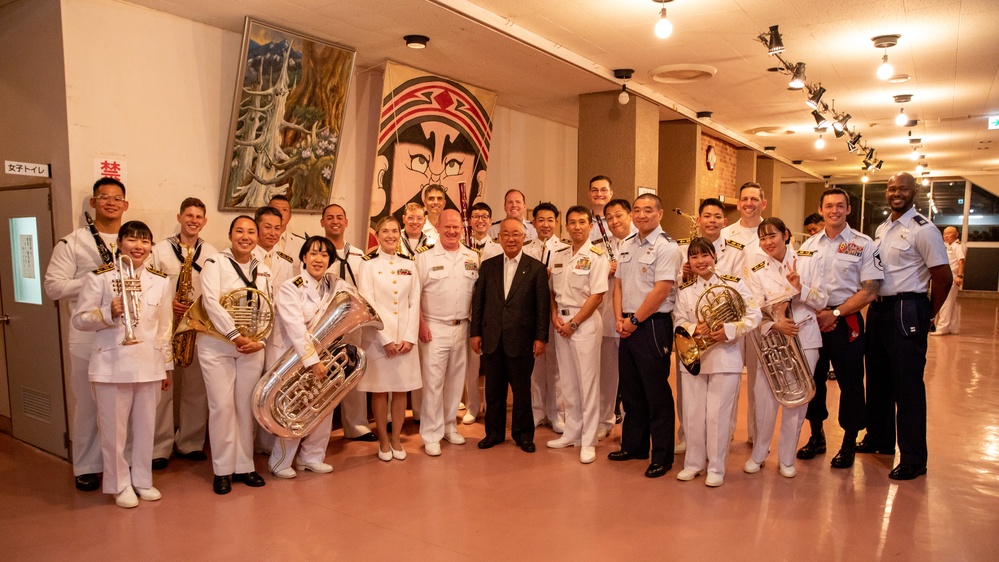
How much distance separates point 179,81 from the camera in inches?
213

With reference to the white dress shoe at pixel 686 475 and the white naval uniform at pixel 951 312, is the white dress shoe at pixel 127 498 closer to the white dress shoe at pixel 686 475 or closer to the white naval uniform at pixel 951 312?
the white dress shoe at pixel 686 475

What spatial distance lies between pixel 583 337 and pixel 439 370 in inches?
42.7

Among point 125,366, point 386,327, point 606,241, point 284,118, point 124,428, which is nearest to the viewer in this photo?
point 125,366

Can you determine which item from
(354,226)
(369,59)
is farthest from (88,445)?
(369,59)

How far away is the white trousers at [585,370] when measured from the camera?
4.79 metres

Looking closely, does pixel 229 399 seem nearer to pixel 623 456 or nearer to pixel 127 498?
pixel 127 498

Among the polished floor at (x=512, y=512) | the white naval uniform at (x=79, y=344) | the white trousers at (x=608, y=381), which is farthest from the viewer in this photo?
the white trousers at (x=608, y=381)

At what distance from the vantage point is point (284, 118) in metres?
5.87

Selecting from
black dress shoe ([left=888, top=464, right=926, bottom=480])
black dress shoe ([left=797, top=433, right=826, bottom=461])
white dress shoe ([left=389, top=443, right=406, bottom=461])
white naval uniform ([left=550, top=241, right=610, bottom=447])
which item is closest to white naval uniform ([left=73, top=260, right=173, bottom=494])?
white dress shoe ([left=389, top=443, right=406, bottom=461])

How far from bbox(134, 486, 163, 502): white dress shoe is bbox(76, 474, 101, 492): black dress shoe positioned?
1.36 feet

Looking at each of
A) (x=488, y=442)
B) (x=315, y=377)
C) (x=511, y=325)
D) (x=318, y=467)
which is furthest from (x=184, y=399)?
(x=511, y=325)

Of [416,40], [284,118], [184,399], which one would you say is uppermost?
[416,40]

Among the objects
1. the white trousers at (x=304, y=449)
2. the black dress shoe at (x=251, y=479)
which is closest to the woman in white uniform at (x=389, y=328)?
the white trousers at (x=304, y=449)

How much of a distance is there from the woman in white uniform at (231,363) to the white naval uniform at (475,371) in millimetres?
1828
